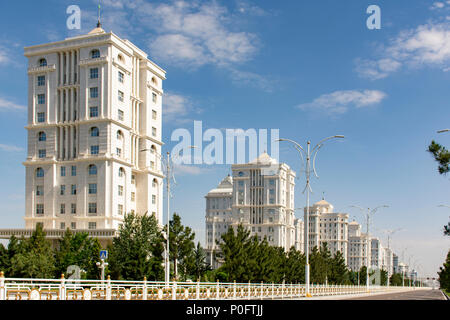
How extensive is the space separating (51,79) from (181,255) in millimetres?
36064

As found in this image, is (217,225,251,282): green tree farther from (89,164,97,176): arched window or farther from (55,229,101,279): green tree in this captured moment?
(89,164,97,176): arched window

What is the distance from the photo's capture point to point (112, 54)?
78.2 m

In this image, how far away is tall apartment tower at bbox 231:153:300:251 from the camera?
141 m

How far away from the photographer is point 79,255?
62.0m

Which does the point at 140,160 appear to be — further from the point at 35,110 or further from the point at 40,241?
the point at 40,241

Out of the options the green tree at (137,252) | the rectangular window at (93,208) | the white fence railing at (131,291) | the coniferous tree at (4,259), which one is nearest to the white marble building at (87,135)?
the rectangular window at (93,208)

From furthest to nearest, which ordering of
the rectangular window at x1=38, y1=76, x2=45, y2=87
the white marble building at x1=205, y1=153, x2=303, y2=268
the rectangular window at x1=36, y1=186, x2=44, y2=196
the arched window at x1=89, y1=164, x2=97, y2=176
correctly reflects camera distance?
the white marble building at x1=205, y1=153, x2=303, y2=268 < the rectangular window at x1=38, y1=76, x2=45, y2=87 < the rectangular window at x1=36, y1=186, x2=44, y2=196 < the arched window at x1=89, y1=164, x2=97, y2=176

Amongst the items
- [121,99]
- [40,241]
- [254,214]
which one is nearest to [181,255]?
[40,241]

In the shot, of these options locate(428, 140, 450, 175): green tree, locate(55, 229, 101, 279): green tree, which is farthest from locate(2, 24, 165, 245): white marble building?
locate(428, 140, 450, 175): green tree

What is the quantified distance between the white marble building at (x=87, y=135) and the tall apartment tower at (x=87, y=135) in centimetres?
→ 13

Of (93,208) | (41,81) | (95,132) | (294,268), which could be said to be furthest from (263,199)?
(41,81)

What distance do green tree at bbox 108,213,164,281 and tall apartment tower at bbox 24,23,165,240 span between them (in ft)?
25.6

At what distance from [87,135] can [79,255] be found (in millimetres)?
21418

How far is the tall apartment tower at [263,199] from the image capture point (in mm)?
140750
